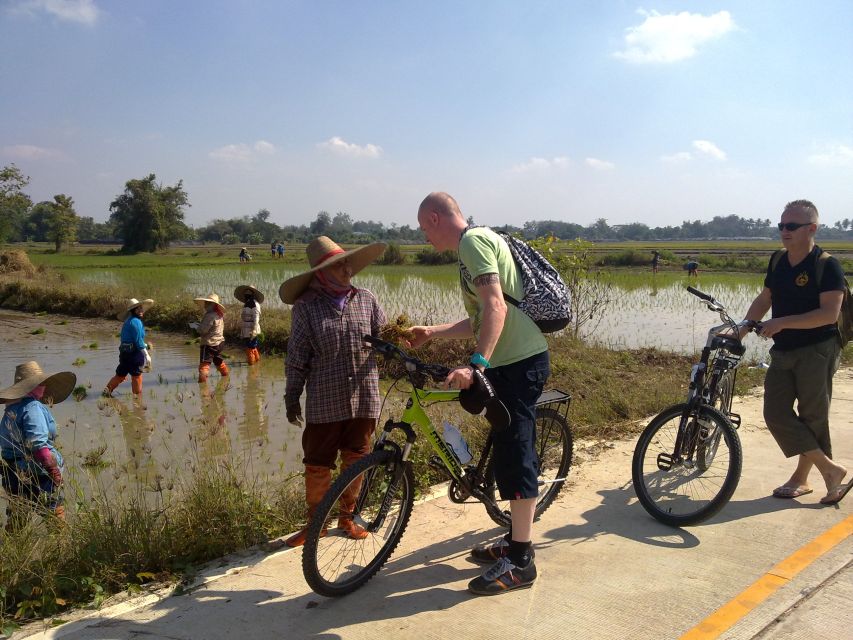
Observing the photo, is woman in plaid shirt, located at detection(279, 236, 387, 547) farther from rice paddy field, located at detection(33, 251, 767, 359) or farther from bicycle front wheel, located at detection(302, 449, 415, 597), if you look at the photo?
rice paddy field, located at detection(33, 251, 767, 359)

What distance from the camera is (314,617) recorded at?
2.93m

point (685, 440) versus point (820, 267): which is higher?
point (820, 267)

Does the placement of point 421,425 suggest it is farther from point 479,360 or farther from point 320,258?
point 320,258

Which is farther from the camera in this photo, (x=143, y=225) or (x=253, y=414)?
(x=143, y=225)

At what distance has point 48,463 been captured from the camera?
4242 millimetres

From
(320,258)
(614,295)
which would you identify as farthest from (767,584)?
(614,295)

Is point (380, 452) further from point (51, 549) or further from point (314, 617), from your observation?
point (51, 549)

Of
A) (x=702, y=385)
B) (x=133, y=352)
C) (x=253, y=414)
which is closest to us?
(x=702, y=385)

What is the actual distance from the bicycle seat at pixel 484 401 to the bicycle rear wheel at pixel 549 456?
829 millimetres

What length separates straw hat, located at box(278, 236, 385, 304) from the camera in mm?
3684

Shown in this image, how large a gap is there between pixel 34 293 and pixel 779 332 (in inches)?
955

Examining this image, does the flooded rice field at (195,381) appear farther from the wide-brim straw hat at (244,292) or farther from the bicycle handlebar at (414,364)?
the bicycle handlebar at (414,364)

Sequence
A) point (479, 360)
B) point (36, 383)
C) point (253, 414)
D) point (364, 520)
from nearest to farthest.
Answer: point (479, 360) → point (364, 520) → point (36, 383) → point (253, 414)

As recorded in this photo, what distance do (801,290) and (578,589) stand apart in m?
2.45
